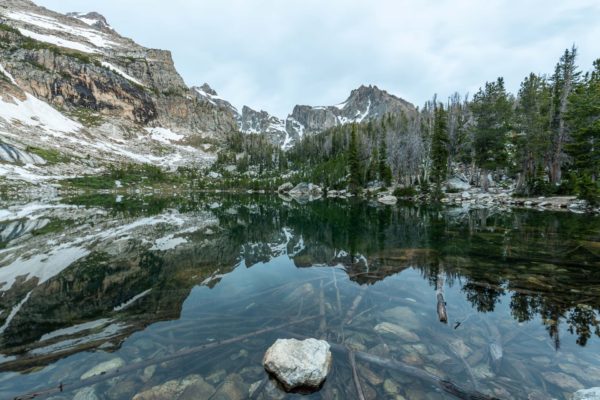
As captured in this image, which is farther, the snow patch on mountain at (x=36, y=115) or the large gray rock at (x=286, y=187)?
the snow patch on mountain at (x=36, y=115)

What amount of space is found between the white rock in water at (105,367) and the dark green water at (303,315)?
6cm

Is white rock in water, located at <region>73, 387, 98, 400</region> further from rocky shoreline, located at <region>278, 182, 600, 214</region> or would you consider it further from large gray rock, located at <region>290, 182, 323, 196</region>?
large gray rock, located at <region>290, 182, 323, 196</region>

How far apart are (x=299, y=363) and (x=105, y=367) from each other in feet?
15.1

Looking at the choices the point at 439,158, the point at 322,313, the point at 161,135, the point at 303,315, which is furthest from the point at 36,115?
the point at 322,313

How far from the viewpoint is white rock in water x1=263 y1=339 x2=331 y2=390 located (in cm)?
572

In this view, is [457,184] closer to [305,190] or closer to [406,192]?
[406,192]

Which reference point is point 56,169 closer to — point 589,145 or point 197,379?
point 197,379

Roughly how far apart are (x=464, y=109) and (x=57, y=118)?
19396 cm

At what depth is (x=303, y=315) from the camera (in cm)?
910

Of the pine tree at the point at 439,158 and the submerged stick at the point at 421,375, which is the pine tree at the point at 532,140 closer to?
the pine tree at the point at 439,158

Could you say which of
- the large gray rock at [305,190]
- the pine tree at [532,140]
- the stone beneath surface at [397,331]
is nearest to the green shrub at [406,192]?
the pine tree at [532,140]

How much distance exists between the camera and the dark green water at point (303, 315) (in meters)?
6.01

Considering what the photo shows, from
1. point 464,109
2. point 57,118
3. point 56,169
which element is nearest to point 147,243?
point 56,169

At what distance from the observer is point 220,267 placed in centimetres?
1492
